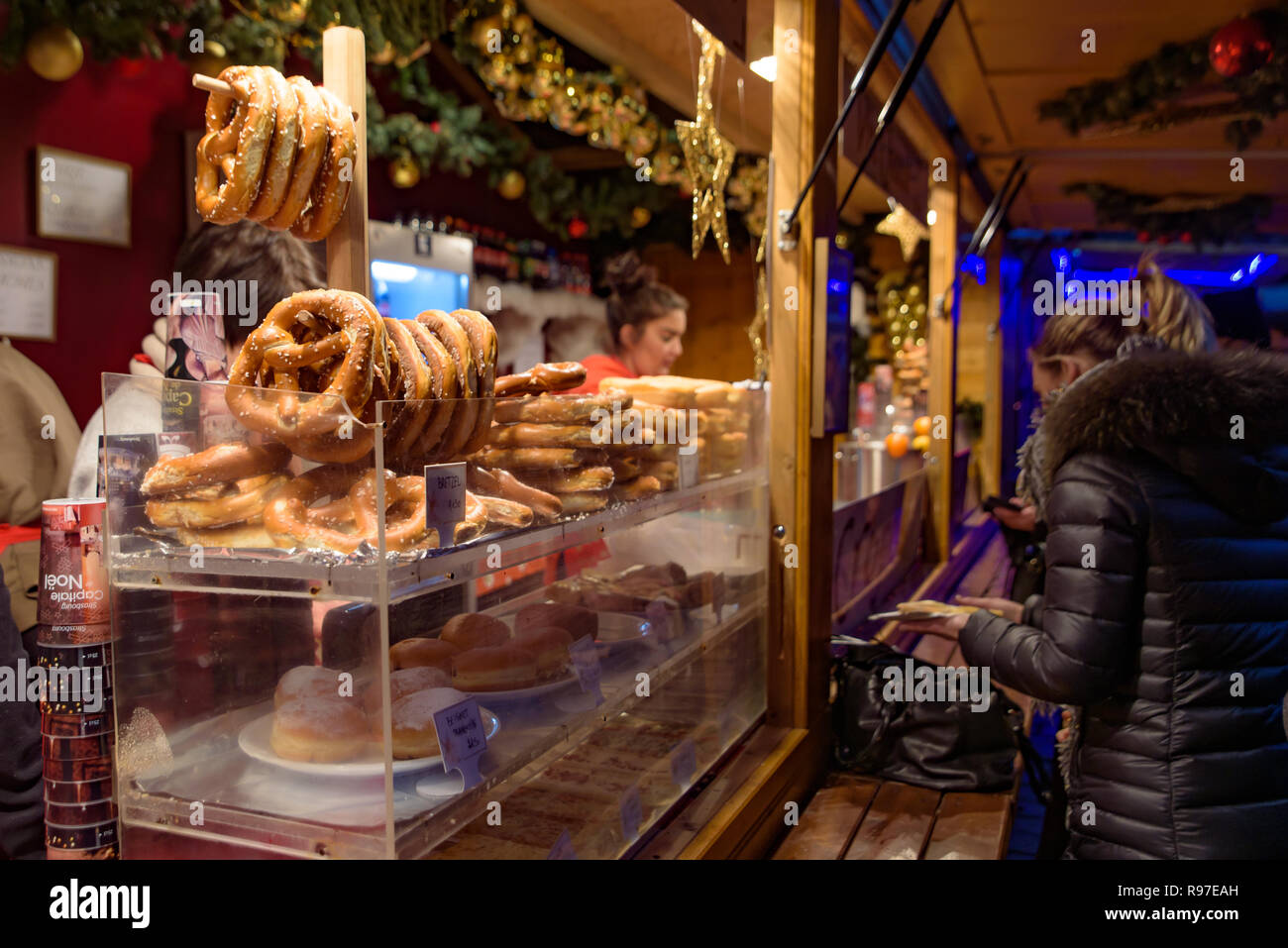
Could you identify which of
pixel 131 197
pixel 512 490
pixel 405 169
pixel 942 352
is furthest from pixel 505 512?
pixel 942 352

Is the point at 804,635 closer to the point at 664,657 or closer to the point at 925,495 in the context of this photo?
the point at 664,657

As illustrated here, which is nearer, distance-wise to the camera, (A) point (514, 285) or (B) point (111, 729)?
(B) point (111, 729)

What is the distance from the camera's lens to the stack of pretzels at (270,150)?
4.54 ft

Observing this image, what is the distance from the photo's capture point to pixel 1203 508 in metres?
1.90

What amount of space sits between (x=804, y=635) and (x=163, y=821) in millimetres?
1839

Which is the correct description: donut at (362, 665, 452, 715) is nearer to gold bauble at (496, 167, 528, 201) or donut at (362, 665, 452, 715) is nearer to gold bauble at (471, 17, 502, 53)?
gold bauble at (471, 17, 502, 53)

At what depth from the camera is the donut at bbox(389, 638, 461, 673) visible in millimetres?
1426

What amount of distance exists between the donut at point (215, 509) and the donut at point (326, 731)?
234mm

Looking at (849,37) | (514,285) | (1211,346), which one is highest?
(849,37)

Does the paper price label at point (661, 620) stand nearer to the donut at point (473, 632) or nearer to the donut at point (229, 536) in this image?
the donut at point (473, 632)

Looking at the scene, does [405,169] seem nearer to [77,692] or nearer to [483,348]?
[483,348]

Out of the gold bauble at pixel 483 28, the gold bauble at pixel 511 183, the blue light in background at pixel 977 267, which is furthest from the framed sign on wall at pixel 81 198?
the blue light in background at pixel 977 267
